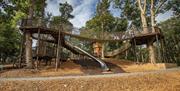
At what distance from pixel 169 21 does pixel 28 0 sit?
30568 millimetres

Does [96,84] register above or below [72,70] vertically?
below

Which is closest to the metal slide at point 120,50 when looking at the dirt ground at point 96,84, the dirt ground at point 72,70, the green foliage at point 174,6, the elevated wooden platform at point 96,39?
the elevated wooden platform at point 96,39

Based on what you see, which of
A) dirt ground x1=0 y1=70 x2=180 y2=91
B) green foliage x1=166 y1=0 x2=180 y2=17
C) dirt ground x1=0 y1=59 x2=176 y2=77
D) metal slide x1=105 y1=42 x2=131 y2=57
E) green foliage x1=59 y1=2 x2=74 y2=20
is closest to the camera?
dirt ground x1=0 y1=70 x2=180 y2=91

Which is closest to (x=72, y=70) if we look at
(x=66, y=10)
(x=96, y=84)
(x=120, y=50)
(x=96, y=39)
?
(x=96, y=39)

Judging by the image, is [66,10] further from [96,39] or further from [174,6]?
[96,39]

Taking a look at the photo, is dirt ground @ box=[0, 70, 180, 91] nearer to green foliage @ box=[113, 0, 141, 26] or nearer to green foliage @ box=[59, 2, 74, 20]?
green foliage @ box=[113, 0, 141, 26]

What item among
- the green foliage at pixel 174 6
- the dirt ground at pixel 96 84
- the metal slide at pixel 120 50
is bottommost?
the dirt ground at pixel 96 84

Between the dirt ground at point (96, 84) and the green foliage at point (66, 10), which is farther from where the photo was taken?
the green foliage at point (66, 10)

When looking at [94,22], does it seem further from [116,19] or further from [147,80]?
[147,80]

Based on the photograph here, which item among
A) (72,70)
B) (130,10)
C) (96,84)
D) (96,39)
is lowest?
(96,84)

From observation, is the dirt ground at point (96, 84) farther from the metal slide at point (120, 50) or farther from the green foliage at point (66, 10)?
the green foliage at point (66, 10)

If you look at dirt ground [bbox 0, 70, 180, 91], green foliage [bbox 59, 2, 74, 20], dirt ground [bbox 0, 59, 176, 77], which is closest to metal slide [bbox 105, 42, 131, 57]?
dirt ground [bbox 0, 59, 176, 77]

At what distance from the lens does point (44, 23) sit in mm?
22688

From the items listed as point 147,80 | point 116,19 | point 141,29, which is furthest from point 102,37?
point 116,19
